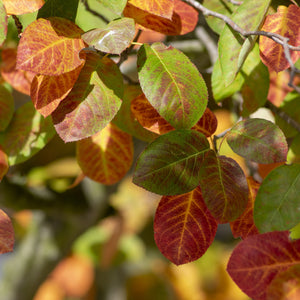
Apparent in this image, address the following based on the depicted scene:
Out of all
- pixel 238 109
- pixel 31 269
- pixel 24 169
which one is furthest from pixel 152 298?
pixel 238 109

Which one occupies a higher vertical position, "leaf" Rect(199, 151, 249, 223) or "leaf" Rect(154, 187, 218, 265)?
"leaf" Rect(199, 151, 249, 223)

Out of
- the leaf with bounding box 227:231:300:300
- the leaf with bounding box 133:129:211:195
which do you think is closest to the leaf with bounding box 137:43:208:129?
the leaf with bounding box 133:129:211:195

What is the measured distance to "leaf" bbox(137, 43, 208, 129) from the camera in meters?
0.36

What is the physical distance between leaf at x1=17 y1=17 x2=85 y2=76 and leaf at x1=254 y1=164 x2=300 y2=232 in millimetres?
208

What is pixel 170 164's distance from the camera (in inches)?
14.4

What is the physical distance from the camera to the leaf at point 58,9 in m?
0.41

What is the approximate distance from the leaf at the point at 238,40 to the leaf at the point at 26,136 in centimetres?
22

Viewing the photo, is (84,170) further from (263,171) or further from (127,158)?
(263,171)

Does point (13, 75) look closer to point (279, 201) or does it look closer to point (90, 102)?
point (90, 102)

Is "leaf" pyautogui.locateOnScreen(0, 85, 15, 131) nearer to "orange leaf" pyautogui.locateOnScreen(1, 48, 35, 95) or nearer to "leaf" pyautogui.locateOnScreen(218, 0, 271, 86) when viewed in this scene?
"orange leaf" pyautogui.locateOnScreen(1, 48, 35, 95)

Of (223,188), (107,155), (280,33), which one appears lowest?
(107,155)

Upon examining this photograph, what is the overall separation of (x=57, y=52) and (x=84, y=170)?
0.20 metres

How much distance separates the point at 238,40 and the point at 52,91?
0.60ft

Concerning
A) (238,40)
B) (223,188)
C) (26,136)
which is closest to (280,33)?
(238,40)
